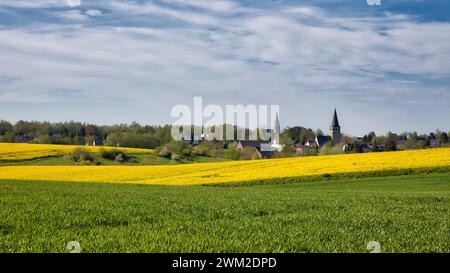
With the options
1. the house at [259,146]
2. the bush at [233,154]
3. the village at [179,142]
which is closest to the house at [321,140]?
the village at [179,142]

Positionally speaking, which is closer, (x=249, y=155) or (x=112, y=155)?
(x=112, y=155)

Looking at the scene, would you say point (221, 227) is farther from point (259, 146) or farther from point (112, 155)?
point (259, 146)

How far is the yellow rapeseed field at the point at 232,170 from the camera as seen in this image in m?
42.7

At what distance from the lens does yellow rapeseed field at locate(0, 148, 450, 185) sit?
42688 millimetres

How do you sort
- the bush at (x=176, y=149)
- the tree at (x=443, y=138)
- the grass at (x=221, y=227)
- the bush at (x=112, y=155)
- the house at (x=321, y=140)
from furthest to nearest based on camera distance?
1. the tree at (x=443, y=138)
2. the house at (x=321, y=140)
3. the bush at (x=176, y=149)
4. the bush at (x=112, y=155)
5. the grass at (x=221, y=227)

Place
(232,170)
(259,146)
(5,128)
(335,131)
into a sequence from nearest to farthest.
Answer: (232,170) → (5,128) → (259,146) → (335,131)

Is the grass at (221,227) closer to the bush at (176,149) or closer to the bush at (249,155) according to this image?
the bush at (176,149)

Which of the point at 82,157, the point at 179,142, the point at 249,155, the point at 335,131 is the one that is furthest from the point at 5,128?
the point at 335,131

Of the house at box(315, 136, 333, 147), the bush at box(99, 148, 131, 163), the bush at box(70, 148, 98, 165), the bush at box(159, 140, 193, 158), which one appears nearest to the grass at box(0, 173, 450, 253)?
the bush at box(70, 148, 98, 165)

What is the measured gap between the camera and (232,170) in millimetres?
50375

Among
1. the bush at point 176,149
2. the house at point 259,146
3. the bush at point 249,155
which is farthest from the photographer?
the house at point 259,146

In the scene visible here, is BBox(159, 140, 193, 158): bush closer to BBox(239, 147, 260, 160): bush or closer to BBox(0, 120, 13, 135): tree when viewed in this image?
BBox(239, 147, 260, 160): bush
